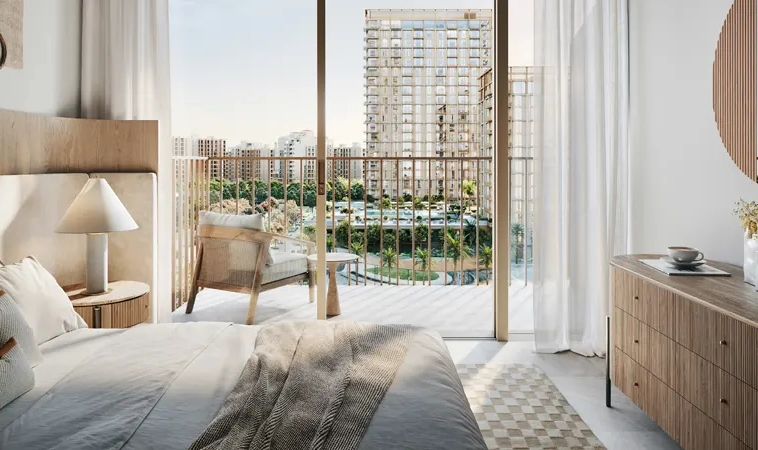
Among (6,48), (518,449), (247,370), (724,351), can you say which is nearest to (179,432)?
(247,370)

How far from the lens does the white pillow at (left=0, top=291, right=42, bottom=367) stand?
163 centimetres

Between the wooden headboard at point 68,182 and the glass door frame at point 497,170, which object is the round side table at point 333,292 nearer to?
the glass door frame at point 497,170

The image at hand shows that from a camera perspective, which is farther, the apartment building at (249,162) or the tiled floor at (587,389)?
the apartment building at (249,162)

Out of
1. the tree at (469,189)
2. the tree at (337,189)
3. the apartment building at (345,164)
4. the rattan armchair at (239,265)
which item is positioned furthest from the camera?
the tree at (469,189)

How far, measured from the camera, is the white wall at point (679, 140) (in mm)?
2488

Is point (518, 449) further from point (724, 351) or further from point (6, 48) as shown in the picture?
point (6, 48)

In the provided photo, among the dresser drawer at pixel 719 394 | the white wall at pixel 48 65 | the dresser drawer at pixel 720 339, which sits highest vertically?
the white wall at pixel 48 65

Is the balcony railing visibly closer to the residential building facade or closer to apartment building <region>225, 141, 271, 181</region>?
apartment building <region>225, 141, 271, 181</region>

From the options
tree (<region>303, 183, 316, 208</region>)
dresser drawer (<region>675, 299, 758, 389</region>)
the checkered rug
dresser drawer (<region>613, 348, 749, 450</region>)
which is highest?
tree (<region>303, 183, 316, 208</region>)

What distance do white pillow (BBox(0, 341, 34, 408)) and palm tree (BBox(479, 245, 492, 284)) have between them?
3942mm

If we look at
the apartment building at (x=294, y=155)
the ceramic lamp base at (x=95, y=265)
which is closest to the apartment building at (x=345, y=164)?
the apartment building at (x=294, y=155)

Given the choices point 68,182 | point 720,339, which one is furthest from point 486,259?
point 68,182

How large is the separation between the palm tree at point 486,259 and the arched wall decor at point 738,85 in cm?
266

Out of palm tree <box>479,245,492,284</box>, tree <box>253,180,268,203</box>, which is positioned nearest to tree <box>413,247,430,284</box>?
palm tree <box>479,245,492,284</box>
